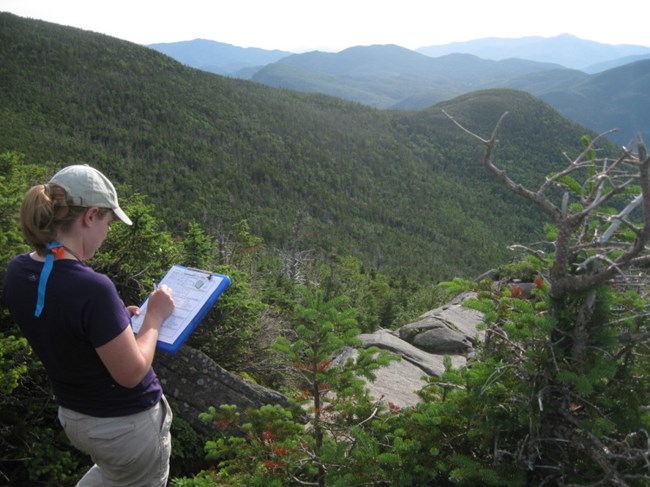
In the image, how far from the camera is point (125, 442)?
2.02 m

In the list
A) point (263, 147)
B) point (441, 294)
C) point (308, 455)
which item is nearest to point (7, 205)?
point (308, 455)

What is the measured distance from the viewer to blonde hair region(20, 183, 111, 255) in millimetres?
1792

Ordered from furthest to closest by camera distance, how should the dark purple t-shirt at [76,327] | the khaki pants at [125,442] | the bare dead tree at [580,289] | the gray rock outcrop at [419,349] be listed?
the gray rock outcrop at [419,349]
the khaki pants at [125,442]
the bare dead tree at [580,289]
the dark purple t-shirt at [76,327]

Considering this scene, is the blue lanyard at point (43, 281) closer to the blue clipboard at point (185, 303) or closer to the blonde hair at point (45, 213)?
the blonde hair at point (45, 213)

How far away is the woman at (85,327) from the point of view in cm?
175

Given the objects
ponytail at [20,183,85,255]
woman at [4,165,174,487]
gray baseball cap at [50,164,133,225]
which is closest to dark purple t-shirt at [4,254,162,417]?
woman at [4,165,174,487]

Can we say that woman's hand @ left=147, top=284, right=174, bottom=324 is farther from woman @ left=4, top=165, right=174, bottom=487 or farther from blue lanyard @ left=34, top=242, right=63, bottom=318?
blue lanyard @ left=34, top=242, right=63, bottom=318

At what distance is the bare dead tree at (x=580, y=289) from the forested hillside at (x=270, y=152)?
3680cm

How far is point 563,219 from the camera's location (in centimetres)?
194

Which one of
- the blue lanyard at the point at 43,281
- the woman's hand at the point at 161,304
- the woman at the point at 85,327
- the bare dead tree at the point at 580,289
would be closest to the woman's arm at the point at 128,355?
the woman at the point at 85,327

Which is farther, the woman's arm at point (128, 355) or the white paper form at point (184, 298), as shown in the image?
the white paper form at point (184, 298)

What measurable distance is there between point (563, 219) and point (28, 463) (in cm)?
332

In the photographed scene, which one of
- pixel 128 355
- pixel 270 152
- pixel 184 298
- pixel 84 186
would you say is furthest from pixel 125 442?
pixel 270 152

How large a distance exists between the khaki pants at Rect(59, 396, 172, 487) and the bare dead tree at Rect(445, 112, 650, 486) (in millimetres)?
1555
